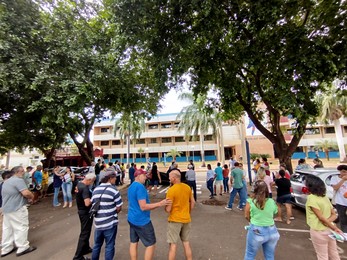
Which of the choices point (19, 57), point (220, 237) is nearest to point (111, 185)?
point (220, 237)

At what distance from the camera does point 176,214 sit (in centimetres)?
339

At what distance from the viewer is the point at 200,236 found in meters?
5.04

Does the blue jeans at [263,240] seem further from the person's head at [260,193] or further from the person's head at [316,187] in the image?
the person's head at [316,187]

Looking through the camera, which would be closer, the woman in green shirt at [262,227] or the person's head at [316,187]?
the woman in green shirt at [262,227]

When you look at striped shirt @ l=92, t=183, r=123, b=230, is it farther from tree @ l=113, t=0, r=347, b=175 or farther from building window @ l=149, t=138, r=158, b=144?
building window @ l=149, t=138, r=158, b=144

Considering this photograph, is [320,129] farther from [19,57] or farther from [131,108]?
[19,57]

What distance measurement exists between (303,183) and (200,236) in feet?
13.1

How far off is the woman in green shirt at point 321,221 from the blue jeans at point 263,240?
0.64 m

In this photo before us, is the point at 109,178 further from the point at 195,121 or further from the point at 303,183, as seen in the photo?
the point at 195,121

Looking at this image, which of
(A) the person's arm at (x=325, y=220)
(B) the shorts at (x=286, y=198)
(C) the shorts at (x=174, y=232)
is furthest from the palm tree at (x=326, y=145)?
(C) the shorts at (x=174, y=232)

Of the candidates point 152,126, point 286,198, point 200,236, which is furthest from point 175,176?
point 152,126

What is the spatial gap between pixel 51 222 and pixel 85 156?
681cm

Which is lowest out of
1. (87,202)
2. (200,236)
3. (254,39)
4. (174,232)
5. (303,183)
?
(200,236)

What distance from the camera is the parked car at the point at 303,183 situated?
6.10 meters
